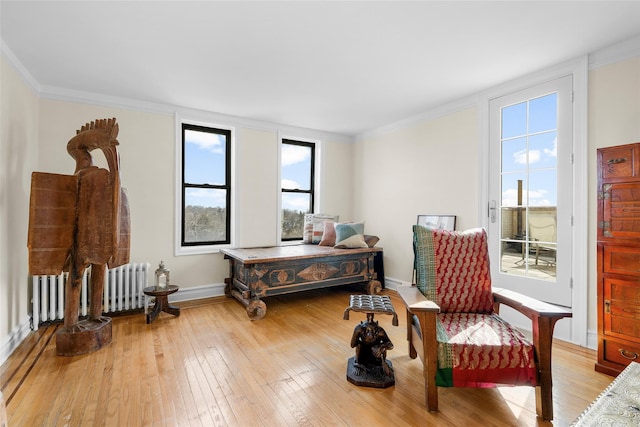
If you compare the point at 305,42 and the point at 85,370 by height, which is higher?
the point at 305,42

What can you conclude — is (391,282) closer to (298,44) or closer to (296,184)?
(296,184)

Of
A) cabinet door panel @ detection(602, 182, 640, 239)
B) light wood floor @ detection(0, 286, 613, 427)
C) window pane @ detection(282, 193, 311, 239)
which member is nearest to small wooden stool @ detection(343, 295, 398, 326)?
light wood floor @ detection(0, 286, 613, 427)

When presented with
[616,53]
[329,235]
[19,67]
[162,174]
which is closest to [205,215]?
[162,174]

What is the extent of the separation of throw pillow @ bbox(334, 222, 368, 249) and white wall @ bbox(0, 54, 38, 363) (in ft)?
10.6

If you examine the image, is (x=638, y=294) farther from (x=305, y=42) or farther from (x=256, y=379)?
(x=305, y=42)

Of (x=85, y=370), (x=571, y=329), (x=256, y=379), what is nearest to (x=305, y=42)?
(x=256, y=379)

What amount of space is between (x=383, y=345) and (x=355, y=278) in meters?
2.01

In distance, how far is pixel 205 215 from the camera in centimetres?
414

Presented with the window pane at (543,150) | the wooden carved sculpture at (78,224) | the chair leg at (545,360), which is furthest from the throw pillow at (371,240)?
the wooden carved sculpture at (78,224)

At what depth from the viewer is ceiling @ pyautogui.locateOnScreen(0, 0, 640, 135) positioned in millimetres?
2016

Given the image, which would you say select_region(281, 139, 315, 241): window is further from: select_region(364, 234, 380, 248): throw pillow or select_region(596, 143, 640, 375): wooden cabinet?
select_region(596, 143, 640, 375): wooden cabinet

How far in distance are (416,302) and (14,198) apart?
10.9ft

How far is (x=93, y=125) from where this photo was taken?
256 centimetres

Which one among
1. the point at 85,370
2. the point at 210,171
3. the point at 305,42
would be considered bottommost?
the point at 85,370
